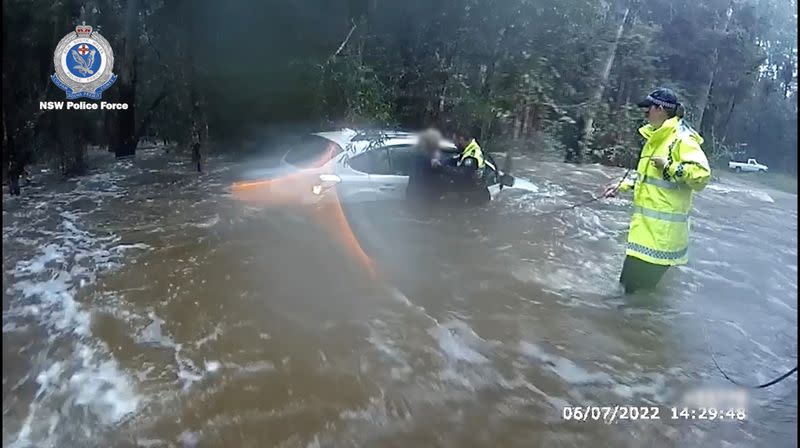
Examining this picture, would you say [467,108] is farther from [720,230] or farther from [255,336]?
[255,336]

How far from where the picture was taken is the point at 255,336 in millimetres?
1923

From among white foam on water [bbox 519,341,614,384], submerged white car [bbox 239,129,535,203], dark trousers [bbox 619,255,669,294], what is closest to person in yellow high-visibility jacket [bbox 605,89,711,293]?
dark trousers [bbox 619,255,669,294]

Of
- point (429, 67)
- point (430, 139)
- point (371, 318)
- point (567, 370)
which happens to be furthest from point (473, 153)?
point (567, 370)

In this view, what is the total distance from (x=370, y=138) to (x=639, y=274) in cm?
120

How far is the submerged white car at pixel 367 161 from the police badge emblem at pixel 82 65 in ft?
2.60

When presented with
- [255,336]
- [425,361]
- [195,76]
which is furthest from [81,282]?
[425,361]

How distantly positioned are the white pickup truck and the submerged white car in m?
0.76

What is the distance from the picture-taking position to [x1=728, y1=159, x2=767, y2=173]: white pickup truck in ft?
4.79

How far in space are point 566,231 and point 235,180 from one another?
1.46m

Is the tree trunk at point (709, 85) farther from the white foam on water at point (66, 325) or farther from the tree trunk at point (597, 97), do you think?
the white foam on water at point (66, 325)

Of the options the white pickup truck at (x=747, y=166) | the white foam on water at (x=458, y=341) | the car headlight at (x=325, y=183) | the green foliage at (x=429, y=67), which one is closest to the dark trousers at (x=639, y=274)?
the green foliage at (x=429, y=67)

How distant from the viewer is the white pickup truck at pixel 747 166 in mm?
1460

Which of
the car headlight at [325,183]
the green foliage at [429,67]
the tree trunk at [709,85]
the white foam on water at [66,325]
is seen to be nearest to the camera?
the white foam on water at [66,325]

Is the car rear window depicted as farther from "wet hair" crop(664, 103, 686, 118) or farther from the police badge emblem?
"wet hair" crop(664, 103, 686, 118)
